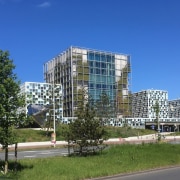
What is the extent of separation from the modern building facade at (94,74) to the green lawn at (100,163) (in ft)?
301

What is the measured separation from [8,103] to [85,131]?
21.9ft

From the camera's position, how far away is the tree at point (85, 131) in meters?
20.2

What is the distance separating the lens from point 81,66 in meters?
117

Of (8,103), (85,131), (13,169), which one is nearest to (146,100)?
(85,131)

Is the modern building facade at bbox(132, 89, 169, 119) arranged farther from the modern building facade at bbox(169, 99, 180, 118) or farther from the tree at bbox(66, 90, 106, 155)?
the tree at bbox(66, 90, 106, 155)

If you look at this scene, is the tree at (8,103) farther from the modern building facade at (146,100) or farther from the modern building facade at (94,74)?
the modern building facade at (146,100)

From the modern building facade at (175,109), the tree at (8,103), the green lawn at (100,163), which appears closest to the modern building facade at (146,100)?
the modern building facade at (175,109)

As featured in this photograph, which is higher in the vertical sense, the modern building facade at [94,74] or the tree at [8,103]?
the modern building facade at [94,74]

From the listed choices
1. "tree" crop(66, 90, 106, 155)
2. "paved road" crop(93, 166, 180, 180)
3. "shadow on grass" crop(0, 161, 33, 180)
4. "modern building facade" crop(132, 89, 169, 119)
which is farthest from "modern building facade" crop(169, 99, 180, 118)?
"shadow on grass" crop(0, 161, 33, 180)

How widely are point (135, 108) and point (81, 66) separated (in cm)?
6111

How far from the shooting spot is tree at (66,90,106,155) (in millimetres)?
20211

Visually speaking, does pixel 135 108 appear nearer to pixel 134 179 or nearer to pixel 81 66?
pixel 81 66

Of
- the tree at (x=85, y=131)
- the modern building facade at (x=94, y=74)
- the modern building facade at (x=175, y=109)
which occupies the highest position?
the modern building facade at (x=94, y=74)

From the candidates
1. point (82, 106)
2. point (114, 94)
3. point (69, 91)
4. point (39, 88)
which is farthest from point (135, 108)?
point (82, 106)
